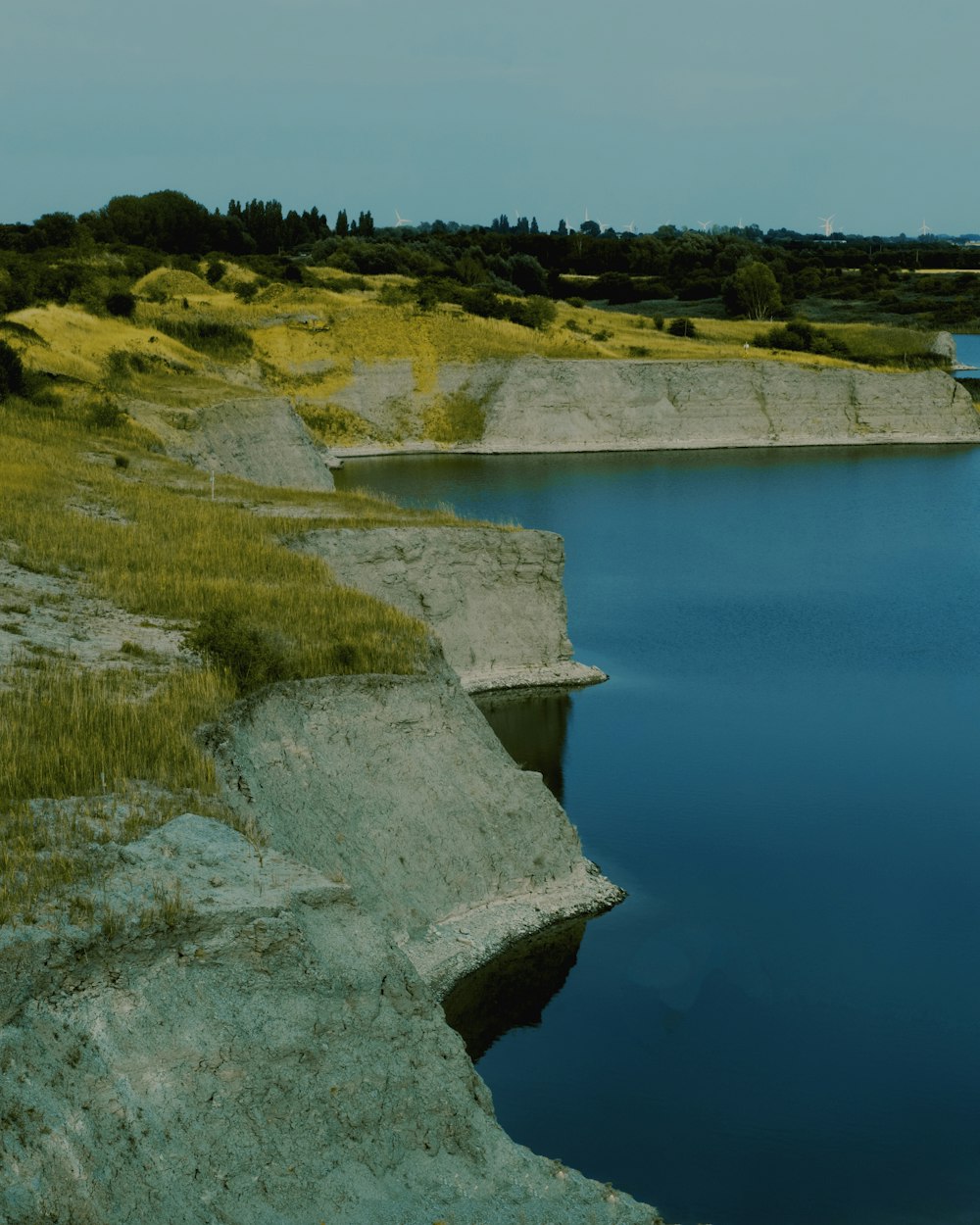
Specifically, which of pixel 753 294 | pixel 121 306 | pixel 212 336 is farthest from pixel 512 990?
pixel 753 294

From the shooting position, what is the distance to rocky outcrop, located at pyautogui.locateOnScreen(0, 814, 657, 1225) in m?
11.6

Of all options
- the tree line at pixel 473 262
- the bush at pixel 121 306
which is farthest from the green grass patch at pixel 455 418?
the bush at pixel 121 306

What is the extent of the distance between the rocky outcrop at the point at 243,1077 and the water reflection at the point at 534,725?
49.0ft

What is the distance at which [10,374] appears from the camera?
157 ft

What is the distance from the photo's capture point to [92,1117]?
38.4 ft

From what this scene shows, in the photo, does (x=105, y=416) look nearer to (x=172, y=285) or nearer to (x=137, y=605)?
(x=137, y=605)

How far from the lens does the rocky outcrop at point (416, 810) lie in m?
19.8

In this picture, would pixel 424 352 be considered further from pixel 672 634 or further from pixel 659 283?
pixel 659 283

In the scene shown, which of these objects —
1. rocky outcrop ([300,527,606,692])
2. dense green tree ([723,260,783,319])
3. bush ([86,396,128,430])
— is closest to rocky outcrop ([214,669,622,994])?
rocky outcrop ([300,527,606,692])

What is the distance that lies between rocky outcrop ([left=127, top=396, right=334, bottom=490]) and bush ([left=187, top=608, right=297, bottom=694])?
2859 centimetres

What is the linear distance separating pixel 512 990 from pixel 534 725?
42.9 feet

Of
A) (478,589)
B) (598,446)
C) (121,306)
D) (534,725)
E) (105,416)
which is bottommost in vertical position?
(534,725)

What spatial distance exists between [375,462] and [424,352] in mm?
10566

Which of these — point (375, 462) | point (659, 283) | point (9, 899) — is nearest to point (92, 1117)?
point (9, 899)
